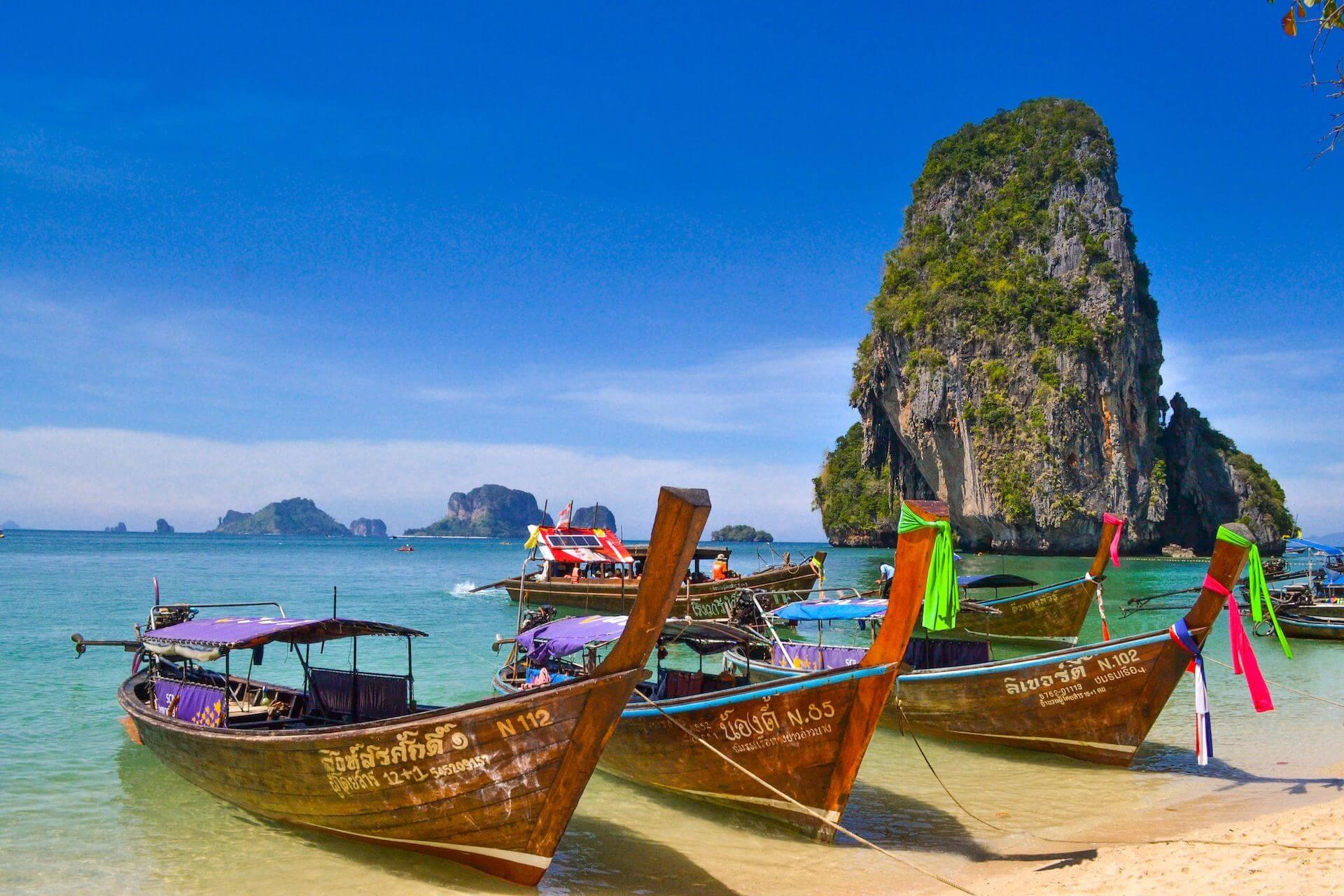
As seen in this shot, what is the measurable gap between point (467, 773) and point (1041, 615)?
15.6 m

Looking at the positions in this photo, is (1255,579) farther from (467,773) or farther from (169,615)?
(169,615)

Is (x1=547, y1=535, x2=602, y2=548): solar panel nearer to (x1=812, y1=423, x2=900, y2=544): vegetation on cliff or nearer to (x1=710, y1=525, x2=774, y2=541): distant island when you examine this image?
(x1=812, y1=423, x2=900, y2=544): vegetation on cliff

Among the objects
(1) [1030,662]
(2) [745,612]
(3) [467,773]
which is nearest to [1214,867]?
(1) [1030,662]

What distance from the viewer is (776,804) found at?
773cm

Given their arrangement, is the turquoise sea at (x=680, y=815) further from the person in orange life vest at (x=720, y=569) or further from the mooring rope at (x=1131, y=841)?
the person in orange life vest at (x=720, y=569)

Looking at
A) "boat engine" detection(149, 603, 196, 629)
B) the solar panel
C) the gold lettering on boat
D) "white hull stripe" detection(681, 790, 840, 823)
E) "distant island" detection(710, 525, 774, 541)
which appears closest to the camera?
the gold lettering on boat

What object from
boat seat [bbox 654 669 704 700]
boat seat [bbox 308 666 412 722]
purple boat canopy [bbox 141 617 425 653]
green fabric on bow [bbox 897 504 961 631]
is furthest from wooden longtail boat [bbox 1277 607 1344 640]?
purple boat canopy [bbox 141 617 425 653]

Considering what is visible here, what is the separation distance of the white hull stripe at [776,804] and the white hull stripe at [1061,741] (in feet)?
12.2

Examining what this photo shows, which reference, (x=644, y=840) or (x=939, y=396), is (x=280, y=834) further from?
(x=939, y=396)

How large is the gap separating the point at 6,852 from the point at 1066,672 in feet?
33.5

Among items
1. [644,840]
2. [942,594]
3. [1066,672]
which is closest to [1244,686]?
[1066,672]

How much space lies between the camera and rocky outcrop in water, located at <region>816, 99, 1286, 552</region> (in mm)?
57375

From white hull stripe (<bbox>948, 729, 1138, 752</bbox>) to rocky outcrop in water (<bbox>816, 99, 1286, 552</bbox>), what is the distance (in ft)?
163

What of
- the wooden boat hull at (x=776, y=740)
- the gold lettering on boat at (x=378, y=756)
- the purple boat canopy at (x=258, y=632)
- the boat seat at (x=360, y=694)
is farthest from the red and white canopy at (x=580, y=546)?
the gold lettering on boat at (x=378, y=756)
